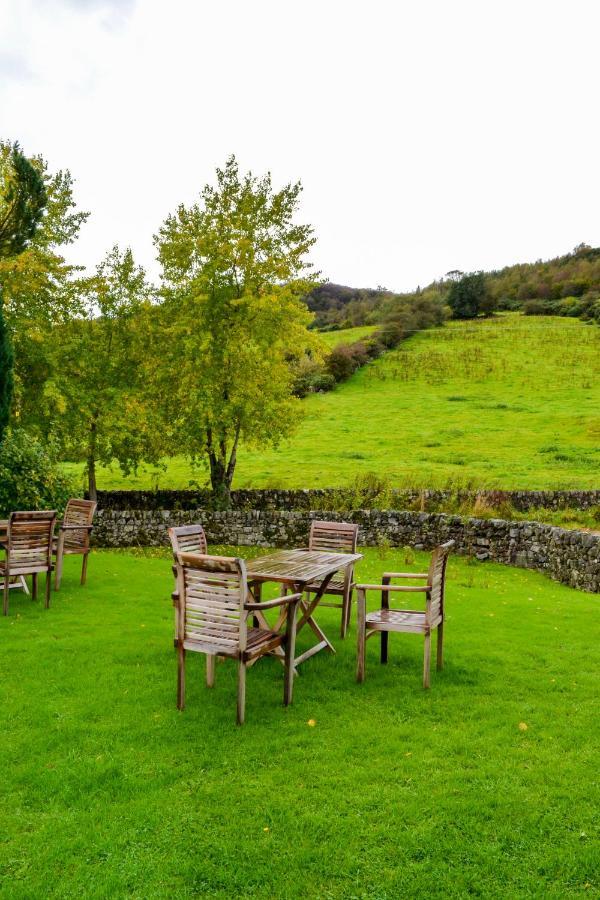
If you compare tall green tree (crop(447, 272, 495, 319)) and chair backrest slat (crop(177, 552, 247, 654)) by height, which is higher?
tall green tree (crop(447, 272, 495, 319))

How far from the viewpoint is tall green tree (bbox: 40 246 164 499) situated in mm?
19000

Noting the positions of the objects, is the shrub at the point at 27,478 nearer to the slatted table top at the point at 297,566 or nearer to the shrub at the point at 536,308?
the slatted table top at the point at 297,566

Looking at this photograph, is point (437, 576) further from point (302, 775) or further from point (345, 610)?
A: point (302, 775)

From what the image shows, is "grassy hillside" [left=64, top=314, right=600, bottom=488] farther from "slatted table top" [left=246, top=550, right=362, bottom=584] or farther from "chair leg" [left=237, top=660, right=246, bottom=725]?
"chair leg" [left=237, top=660, right=246, bottom=725]

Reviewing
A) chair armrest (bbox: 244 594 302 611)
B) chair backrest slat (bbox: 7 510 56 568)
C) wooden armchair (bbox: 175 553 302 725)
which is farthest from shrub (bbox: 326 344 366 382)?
wooden armchair (bbox: 175 553 302 725)

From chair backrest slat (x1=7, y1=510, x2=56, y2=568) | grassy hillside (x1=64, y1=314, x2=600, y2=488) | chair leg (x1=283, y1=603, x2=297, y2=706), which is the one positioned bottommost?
chair leg (x1=283, y1=603, x2=297, y2=706)

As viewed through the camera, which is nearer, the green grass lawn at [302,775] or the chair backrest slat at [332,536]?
the green grass lawn at [302,775]

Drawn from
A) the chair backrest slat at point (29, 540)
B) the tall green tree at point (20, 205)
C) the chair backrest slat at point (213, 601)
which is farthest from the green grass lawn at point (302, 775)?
the tall green tree at point (20, 205)

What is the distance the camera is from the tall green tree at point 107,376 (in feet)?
62.3

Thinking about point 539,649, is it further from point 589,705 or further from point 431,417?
point 431,417

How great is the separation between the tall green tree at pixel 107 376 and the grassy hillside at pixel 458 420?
4100 millimetres

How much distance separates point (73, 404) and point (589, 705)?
54.1 feet

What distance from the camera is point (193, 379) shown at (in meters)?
18.7

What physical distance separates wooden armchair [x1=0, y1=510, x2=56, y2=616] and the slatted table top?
3.65m
